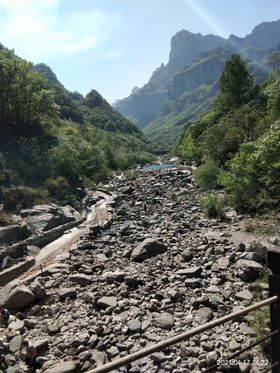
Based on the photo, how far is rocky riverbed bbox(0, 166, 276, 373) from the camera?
880 cm

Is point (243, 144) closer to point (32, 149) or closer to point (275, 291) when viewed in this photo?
point (275, 291)

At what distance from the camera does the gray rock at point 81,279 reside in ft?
46.2

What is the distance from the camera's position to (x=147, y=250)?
16.7m

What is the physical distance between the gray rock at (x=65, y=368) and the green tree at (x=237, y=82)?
47.0m

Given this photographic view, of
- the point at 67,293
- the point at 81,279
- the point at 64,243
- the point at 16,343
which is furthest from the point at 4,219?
the point at 16,343

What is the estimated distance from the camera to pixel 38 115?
44.2 meters

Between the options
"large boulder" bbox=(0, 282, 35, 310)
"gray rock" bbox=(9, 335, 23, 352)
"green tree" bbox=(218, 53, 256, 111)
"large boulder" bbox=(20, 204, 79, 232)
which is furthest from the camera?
"green tree" bbox=(218, 53, 256, 111)

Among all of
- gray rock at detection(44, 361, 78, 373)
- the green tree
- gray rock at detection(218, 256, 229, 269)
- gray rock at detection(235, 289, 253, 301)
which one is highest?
the green tree

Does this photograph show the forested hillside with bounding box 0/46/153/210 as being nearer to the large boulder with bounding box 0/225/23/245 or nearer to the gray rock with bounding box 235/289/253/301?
the large boulder with bounding box 0/225/23/245

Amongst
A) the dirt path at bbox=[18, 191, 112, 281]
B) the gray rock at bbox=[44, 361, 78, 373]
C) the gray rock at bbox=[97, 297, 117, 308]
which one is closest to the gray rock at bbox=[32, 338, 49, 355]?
the gray rock at bbox=[44, 361, 78, 373]

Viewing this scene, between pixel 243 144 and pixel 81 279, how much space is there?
15572mm

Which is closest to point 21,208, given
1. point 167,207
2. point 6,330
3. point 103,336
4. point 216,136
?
point 167,207

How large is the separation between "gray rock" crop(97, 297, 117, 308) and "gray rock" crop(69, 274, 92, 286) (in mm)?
2298

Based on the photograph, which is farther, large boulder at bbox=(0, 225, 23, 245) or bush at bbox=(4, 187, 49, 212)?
bush at bbox=(4, 187, 49, 212)
